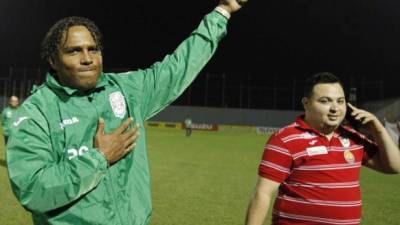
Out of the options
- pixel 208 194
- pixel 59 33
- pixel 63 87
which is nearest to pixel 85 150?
pixel 63 87

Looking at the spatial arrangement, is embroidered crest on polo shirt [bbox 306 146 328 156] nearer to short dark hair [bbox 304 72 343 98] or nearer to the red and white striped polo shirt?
the red and white striped polo shirt

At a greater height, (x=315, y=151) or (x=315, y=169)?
(x=315, y=151)

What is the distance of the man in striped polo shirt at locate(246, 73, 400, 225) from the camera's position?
3734mm

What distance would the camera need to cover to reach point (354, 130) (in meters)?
4.11

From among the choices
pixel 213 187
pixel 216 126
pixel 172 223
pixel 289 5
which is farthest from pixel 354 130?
pixel 289 5

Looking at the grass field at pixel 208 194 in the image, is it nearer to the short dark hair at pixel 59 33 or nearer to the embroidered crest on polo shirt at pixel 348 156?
the embroidered crest on polo shirt at pixel 348 156

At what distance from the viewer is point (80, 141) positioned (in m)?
2.26

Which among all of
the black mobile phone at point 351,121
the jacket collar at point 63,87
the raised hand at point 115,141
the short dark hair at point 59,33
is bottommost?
the black mobile phone at point 351,121

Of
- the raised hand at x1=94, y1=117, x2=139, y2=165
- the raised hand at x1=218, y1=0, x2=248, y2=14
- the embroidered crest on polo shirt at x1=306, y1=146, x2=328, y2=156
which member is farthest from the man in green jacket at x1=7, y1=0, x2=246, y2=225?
the embroidered crest on polo shirt at x1=306, y1=146, x2=328, y2=156

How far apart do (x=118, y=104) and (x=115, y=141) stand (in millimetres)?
285

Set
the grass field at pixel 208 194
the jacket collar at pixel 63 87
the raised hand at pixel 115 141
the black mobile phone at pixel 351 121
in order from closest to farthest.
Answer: the raised hand at pixel 115 141
the jacket collar at pixel 63 87
the black mobile phone at pixel 351 121
the grass field at pixel 208 194

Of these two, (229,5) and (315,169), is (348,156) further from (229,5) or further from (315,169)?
(229,5)

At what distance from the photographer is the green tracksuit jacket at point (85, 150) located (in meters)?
2.04

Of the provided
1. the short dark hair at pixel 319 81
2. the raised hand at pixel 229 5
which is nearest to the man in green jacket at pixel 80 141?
the raised hand at pixel 229 5
